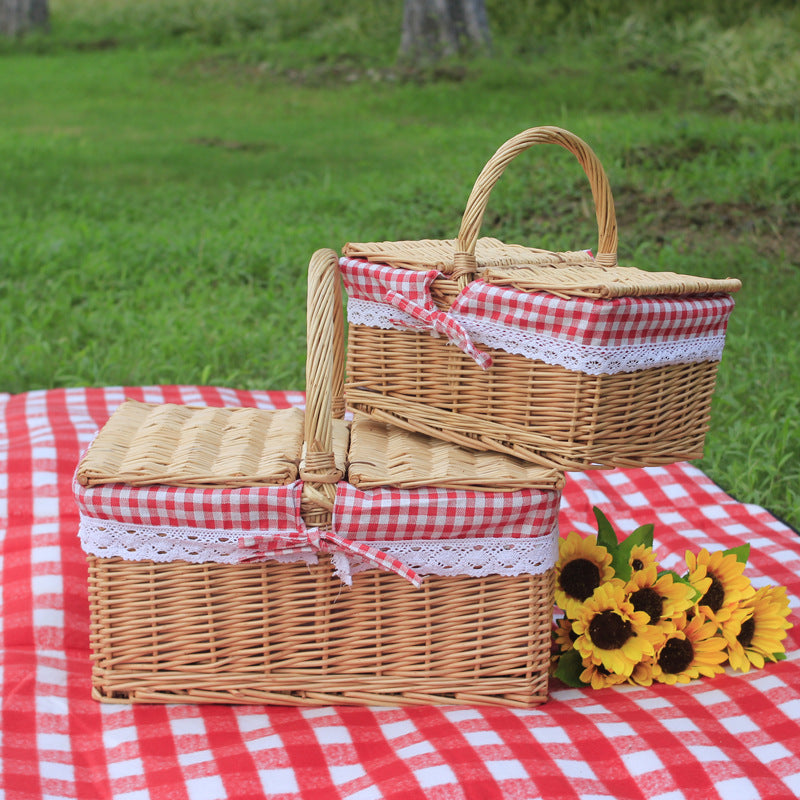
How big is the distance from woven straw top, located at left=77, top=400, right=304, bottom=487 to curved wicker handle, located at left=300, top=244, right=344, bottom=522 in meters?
0.06

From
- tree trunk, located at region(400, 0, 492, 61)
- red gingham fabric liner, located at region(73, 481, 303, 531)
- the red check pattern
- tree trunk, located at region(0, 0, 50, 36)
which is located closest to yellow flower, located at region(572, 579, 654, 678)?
the red check pattern

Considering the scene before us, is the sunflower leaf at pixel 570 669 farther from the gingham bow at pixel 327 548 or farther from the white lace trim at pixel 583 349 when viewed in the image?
the white lace trim at pixel 583 349

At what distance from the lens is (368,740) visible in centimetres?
167

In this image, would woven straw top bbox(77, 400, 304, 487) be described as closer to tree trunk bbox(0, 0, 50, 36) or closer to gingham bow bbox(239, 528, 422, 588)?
gingham bow bbox(239, 528, 422, 588)

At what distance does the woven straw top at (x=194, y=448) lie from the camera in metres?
1.66

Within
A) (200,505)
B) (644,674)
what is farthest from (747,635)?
(200,505)

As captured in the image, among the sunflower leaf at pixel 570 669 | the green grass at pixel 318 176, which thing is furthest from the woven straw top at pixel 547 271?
the green grass at pixel 318 176

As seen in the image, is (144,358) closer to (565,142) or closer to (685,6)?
(565,142)

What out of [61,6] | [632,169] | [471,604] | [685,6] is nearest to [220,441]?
[471,604]

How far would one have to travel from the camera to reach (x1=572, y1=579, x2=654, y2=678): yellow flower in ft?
5.93

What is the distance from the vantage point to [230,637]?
5.72ft

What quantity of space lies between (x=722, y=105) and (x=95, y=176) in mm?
4700

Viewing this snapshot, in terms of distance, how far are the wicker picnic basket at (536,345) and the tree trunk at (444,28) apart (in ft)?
22.9

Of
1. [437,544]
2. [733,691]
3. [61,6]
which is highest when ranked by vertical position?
[61,6]
